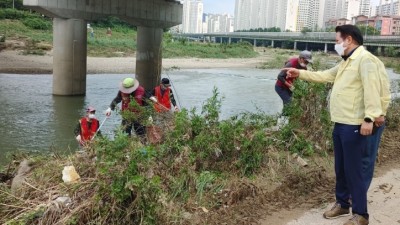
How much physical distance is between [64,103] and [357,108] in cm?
1626

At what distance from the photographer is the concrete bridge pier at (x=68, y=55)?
1975 cm

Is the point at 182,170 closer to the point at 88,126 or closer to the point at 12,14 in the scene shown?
the point at 88,126

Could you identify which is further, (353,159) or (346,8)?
(346,8)

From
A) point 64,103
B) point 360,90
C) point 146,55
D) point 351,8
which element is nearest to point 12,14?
point 146,55

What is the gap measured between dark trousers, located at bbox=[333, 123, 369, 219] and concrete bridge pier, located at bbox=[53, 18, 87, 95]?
690 inches

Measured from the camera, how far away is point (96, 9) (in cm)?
2080

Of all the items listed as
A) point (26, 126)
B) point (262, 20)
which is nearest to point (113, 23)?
point (26, 126)

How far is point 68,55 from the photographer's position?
19953 mm

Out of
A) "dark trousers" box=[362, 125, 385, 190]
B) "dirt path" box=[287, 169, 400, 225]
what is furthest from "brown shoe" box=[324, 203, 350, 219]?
"dark trousers" box=[362, 125, 385, 190]

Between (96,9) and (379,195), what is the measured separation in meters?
18.2

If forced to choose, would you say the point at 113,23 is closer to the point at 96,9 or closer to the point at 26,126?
the point at 96,9

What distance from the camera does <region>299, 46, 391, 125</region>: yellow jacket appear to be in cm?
373

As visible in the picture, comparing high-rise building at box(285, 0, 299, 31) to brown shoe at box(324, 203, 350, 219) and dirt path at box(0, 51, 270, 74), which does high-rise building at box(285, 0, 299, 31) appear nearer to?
dirt path at box(0, 51, 270, 74)

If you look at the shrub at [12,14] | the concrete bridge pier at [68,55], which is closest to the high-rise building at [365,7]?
the shrub at [12,14]
